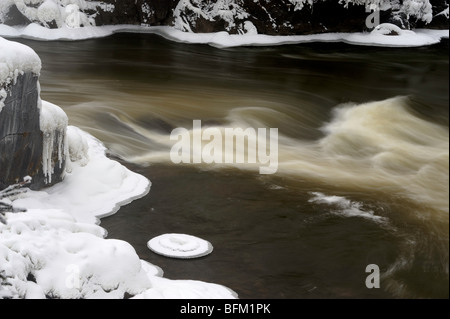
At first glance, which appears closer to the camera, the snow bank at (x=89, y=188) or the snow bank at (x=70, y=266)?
the snow bank at (x=70, y=266)

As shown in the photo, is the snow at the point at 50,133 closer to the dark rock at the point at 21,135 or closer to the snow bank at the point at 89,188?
the dark rock at the point at 21,135

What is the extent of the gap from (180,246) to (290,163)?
253 centimetres

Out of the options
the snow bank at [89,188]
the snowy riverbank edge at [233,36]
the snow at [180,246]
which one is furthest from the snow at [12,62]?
the snowy riverbank edge at [233,36]

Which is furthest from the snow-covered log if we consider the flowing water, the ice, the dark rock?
the ice

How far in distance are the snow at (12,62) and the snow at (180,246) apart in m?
1.60

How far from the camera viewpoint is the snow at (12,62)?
14.7 feet

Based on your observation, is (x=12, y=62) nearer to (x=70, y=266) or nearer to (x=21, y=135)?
(x=21, y=135)

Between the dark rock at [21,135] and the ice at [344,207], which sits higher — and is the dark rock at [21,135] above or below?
above

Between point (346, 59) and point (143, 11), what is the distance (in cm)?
625

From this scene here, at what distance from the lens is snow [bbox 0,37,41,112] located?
14.7 feet

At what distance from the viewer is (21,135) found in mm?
4898

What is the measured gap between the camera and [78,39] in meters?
14.7
